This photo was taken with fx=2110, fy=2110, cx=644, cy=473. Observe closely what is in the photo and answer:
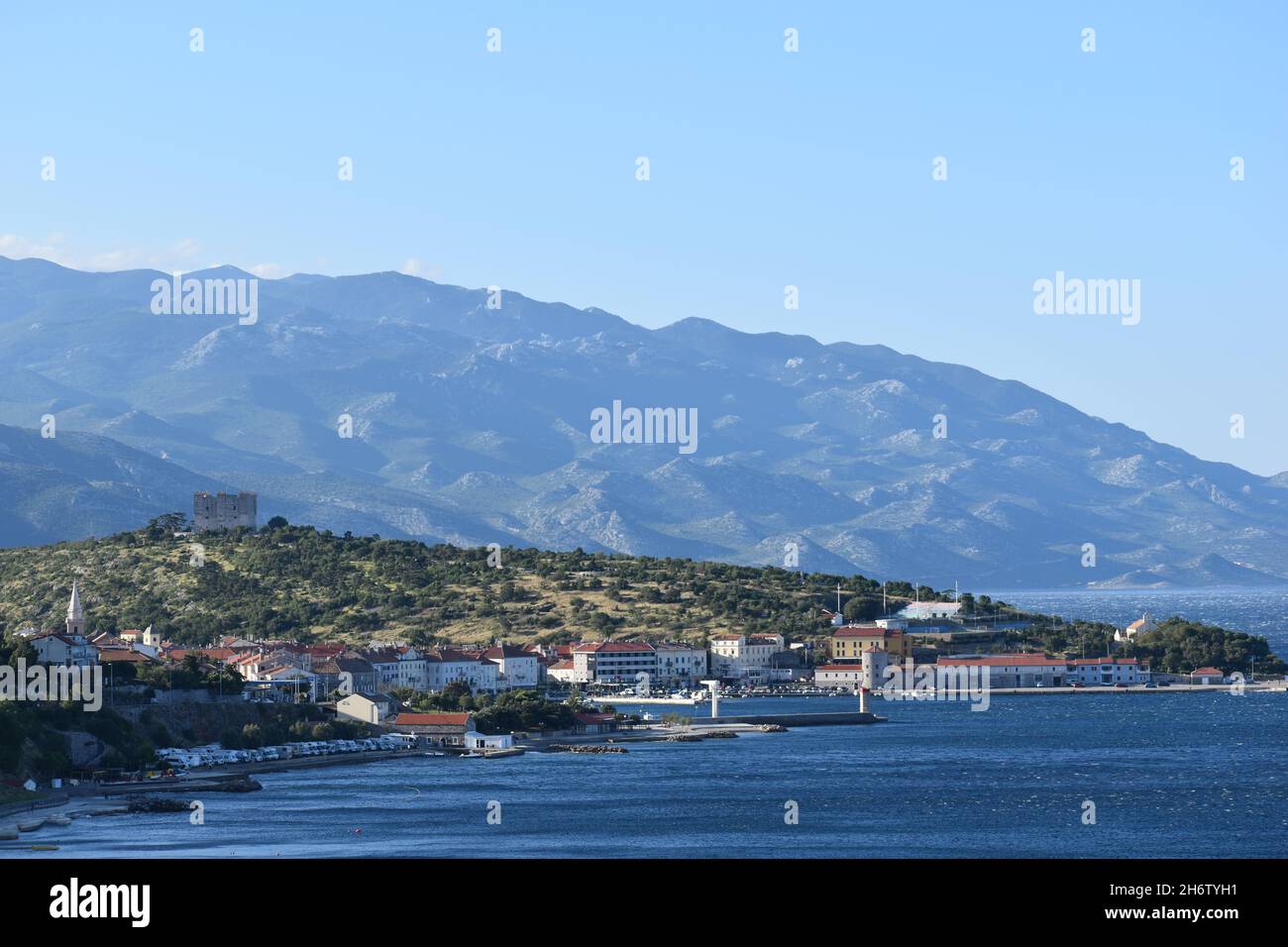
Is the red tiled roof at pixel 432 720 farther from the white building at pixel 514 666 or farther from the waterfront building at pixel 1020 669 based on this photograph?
the waterfront building at pixel 1020 669

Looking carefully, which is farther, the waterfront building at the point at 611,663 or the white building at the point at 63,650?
the waterfront building at the point at 611,663

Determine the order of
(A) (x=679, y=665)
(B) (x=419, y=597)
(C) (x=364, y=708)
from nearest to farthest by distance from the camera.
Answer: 1. (C) (x=364, y=708)
2. (A) (x=679, y=665)
3. (B) (x=419, y=597)

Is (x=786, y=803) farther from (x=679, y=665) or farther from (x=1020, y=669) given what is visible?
(x=1020, y=669)

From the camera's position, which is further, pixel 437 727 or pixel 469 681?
pixel 469 681

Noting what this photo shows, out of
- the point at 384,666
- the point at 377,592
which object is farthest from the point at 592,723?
the point at 377,592

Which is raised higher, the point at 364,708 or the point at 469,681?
the point at 469,681

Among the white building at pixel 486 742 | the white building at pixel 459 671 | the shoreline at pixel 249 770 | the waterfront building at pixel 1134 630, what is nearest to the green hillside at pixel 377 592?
the white building at pixel 459 671

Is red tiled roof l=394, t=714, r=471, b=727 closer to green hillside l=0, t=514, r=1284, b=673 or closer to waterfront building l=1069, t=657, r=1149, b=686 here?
green hillside l=0, t=514, r=1284, b=673
